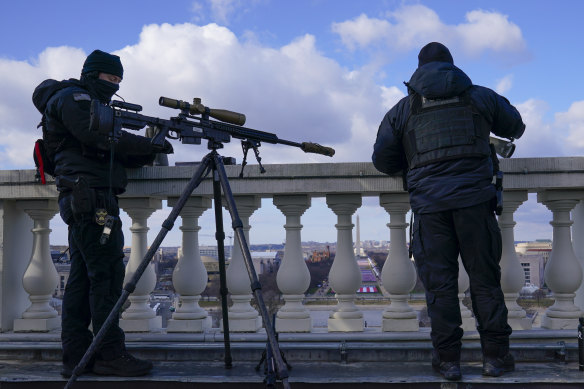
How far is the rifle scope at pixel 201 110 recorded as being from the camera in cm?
345

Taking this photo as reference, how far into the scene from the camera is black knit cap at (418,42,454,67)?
3.56 metres

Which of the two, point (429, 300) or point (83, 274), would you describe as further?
point (83, 274)

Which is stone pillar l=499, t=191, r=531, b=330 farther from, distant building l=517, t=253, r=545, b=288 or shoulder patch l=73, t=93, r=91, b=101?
shoulder patch l=73, t=93, r=91, b=101

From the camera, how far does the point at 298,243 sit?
456 centimetres

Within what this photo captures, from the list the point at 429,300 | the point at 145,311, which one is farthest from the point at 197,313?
the point at 429,300

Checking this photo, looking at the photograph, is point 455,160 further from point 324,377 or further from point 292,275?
point 292,275

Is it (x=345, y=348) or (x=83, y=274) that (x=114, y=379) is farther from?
(x=345, y=348)

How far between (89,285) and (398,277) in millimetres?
2271

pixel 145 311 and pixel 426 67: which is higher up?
pixel 426 67

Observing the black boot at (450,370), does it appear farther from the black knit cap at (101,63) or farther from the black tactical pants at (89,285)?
the black knit cap at (101,63)

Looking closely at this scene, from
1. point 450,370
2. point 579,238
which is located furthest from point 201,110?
point 579,238

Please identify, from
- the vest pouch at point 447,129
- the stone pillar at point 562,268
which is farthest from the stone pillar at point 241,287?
the stone pillar at point 562,268

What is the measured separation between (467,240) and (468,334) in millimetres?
1203

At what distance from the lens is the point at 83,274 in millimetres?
3832
